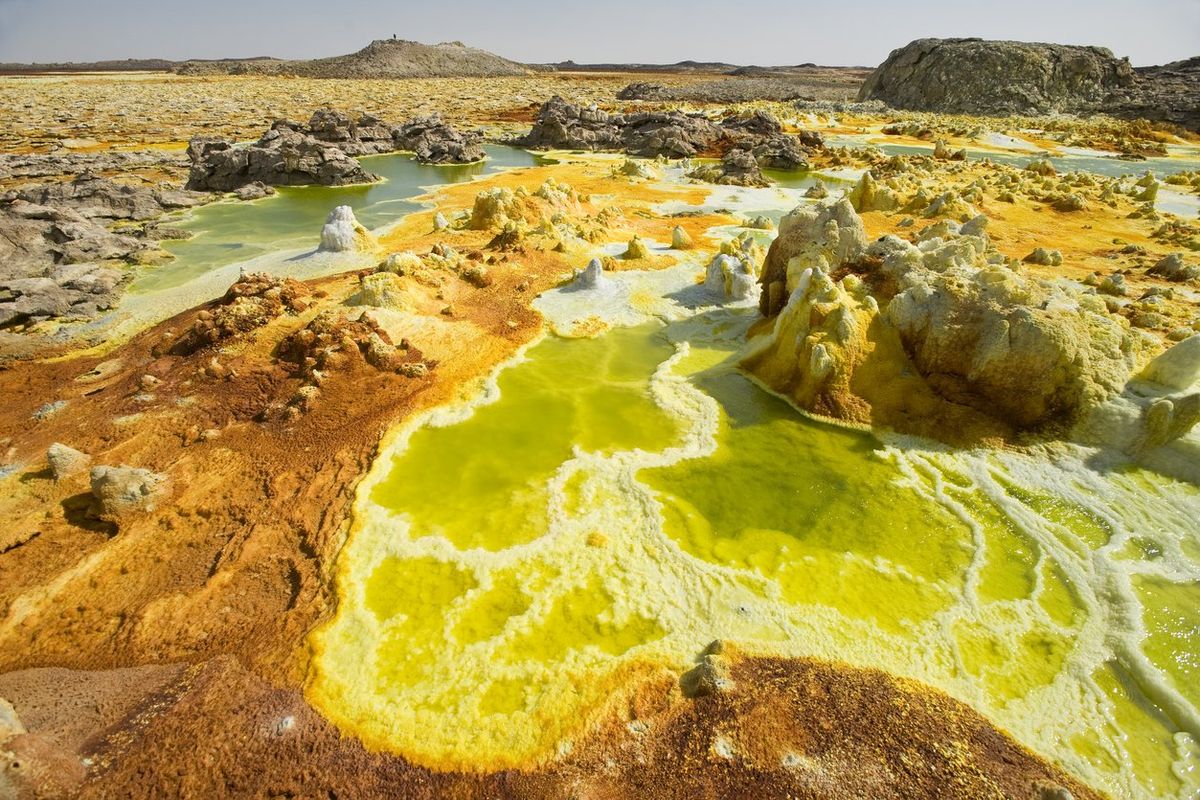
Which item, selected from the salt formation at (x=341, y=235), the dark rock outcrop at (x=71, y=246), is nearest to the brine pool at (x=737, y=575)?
the salt formation at (x=341, y=235)

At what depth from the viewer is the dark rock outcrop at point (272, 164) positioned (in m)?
31.2

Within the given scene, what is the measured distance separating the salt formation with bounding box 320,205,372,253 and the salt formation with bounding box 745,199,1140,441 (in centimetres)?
1543

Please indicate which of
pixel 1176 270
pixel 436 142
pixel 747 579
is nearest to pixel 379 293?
pixel 747 579

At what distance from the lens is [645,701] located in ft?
20.8

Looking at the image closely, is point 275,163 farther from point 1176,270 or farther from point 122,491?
point 1176,270

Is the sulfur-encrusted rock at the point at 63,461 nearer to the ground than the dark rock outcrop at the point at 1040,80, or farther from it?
nearer to the ground

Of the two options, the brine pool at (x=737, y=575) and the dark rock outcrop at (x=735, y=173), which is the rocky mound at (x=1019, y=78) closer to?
the dark rock outcrop at (x=735, y=173)

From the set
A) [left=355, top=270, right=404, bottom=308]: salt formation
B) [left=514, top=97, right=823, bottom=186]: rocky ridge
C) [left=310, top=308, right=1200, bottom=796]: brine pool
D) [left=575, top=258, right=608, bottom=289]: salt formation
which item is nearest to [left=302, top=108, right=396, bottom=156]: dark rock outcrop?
[left=514, top=97, right=823, bottom=186]: rocky ridge

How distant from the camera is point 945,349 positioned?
11.1 meters

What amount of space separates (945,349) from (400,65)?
162576 millimetres

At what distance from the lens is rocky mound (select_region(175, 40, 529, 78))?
133 m

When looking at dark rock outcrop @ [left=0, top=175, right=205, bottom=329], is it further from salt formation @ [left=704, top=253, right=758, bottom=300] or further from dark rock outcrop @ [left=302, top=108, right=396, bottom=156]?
salt formation @ [left=704, top=253, right=758, bottom=300]

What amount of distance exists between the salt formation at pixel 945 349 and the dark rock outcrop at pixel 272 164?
103 feet

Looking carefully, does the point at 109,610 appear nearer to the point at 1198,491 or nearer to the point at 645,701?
the point at 645,701
